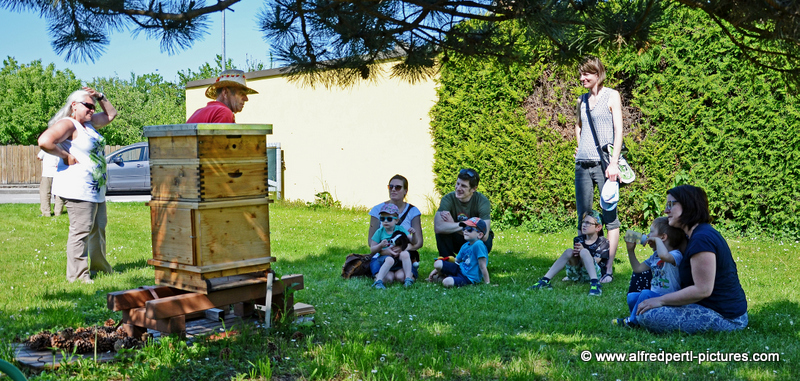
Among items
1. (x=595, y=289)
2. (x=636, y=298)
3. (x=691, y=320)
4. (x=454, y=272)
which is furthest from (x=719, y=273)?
(x=454, y=272)

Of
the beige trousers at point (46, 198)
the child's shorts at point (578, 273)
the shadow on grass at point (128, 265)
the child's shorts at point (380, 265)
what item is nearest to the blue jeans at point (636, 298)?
the child's shorts at point (578, 273)

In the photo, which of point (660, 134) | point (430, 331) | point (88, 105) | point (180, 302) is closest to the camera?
point (180, 302)

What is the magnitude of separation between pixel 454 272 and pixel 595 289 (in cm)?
145

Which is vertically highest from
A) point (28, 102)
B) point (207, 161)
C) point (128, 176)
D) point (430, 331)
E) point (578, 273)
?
point (28, 102)

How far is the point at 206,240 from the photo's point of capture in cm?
414

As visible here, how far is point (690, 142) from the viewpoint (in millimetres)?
9461

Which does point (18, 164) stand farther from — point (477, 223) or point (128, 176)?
point (477, 223)

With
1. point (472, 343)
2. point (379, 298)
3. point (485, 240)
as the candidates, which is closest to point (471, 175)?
point (485, 240)

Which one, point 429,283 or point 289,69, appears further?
point 429,283

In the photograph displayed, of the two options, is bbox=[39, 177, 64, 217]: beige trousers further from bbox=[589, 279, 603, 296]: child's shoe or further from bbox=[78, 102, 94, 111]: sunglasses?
bbox=[589, 279, 603, 296]: child's shoe

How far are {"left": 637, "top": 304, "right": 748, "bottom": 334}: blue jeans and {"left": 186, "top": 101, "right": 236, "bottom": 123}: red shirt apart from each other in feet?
11.6

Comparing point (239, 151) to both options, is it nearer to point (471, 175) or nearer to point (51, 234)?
point (471, 175)

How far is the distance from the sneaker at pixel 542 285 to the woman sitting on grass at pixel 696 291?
1706mm

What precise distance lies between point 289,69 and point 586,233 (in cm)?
352
